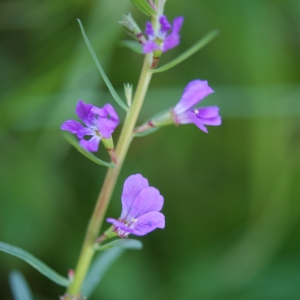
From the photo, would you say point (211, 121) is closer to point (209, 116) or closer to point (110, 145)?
point (209, 116)

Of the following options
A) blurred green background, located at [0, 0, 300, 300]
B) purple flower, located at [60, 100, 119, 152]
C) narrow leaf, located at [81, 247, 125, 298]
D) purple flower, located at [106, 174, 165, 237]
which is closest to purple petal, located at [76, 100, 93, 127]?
purple flower, located at [60, 100, 119, 152]

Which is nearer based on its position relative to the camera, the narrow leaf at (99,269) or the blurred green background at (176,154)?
the narrow leaf at (99,269)

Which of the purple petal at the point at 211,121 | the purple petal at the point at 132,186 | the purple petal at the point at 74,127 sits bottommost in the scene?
the purple petal at the point at 132,186

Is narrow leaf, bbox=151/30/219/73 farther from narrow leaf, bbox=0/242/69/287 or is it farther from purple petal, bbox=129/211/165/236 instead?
narrow leaf, bbox=0/242/69/287

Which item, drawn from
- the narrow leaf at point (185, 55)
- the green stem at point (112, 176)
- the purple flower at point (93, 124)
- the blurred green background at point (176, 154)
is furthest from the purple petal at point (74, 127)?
the blurred green background at point (176, 154)

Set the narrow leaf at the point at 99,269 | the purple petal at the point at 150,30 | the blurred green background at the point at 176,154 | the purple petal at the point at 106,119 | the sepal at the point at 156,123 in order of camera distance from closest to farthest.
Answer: the purple petal at the point at 106,119 → the purple petal at the point at 150,30 → the sepal at the point at 156,123 → the narrow leaf at the point at 99,269 → the blurred green background at the point at 176,154

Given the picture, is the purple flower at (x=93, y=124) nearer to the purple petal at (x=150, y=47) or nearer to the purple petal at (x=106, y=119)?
the purple petal at (x=106, y=119)

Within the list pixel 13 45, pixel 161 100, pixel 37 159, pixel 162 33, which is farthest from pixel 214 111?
pixel 13 45

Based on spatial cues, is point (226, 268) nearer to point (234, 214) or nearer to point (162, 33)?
point (234, 214)
